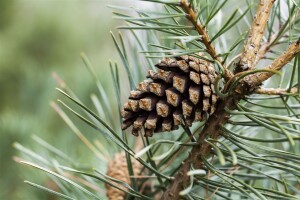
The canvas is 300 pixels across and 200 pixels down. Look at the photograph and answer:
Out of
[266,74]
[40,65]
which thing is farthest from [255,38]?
[40,65]

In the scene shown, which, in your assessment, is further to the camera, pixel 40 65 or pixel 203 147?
pixel 40 65

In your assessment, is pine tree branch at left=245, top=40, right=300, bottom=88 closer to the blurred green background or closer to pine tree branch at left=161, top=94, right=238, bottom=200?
pine tree branch at left=161, top=94, right=238, bottom=200

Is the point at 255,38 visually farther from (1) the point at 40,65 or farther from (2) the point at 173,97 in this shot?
(1) the point at 40,65

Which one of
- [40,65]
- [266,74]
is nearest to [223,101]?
[266,74]

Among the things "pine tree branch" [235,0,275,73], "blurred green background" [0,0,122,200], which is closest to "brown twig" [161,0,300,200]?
"pine tree branch" [235,0,275,73]

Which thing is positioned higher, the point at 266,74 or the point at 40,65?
the point at 40,65

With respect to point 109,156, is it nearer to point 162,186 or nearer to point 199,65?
point 162,186

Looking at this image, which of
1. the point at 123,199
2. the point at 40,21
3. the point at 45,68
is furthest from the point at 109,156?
the point at 40,21
